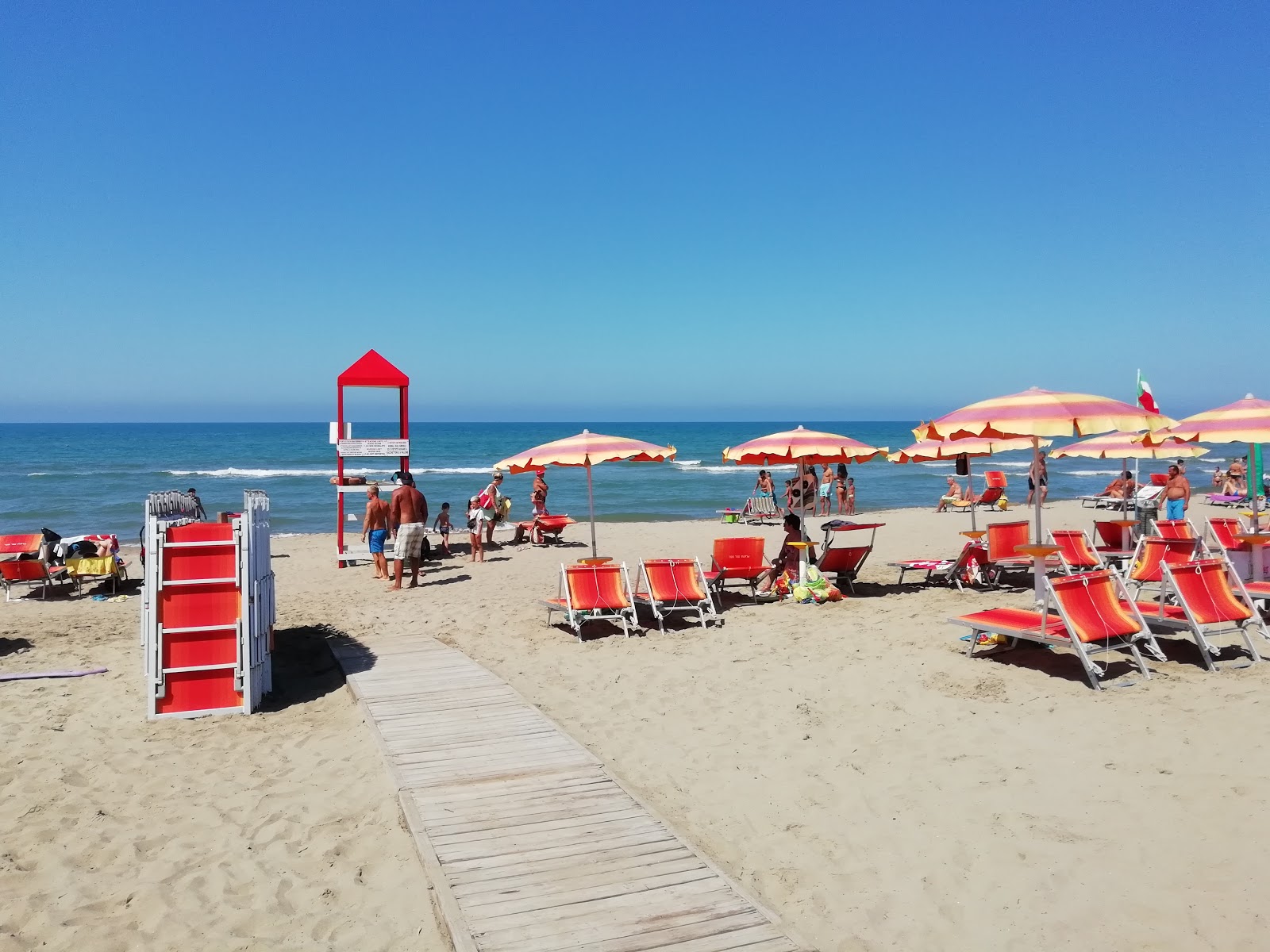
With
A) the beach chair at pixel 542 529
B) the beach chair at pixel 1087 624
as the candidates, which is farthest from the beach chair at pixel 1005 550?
the beach chair at pixel 542 529

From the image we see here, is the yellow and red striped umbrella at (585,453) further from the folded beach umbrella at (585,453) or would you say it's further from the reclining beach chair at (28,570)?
the reclining beach chair at (28,570)

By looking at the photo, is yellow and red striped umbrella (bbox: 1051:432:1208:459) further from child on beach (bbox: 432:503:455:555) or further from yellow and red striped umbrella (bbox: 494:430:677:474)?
child on beach (bbox: 432:503:455:555)

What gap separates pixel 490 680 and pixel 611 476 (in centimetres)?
3183

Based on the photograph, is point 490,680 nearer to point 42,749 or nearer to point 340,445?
point 42,749

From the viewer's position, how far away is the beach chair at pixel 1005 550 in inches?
415

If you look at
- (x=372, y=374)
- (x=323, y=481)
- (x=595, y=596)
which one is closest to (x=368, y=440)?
(x=372, y=374)

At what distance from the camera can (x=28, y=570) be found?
1141cm

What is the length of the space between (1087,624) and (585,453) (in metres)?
5.03

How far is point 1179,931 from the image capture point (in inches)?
135

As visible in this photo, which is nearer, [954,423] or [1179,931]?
[1179,931]

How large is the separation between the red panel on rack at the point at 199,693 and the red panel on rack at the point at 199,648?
0.24ft

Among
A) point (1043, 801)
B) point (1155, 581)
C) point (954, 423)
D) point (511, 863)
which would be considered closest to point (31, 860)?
point (511, 863)

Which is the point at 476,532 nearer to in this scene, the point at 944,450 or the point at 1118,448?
the point at 944,450

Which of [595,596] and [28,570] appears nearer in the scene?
[595,596]
